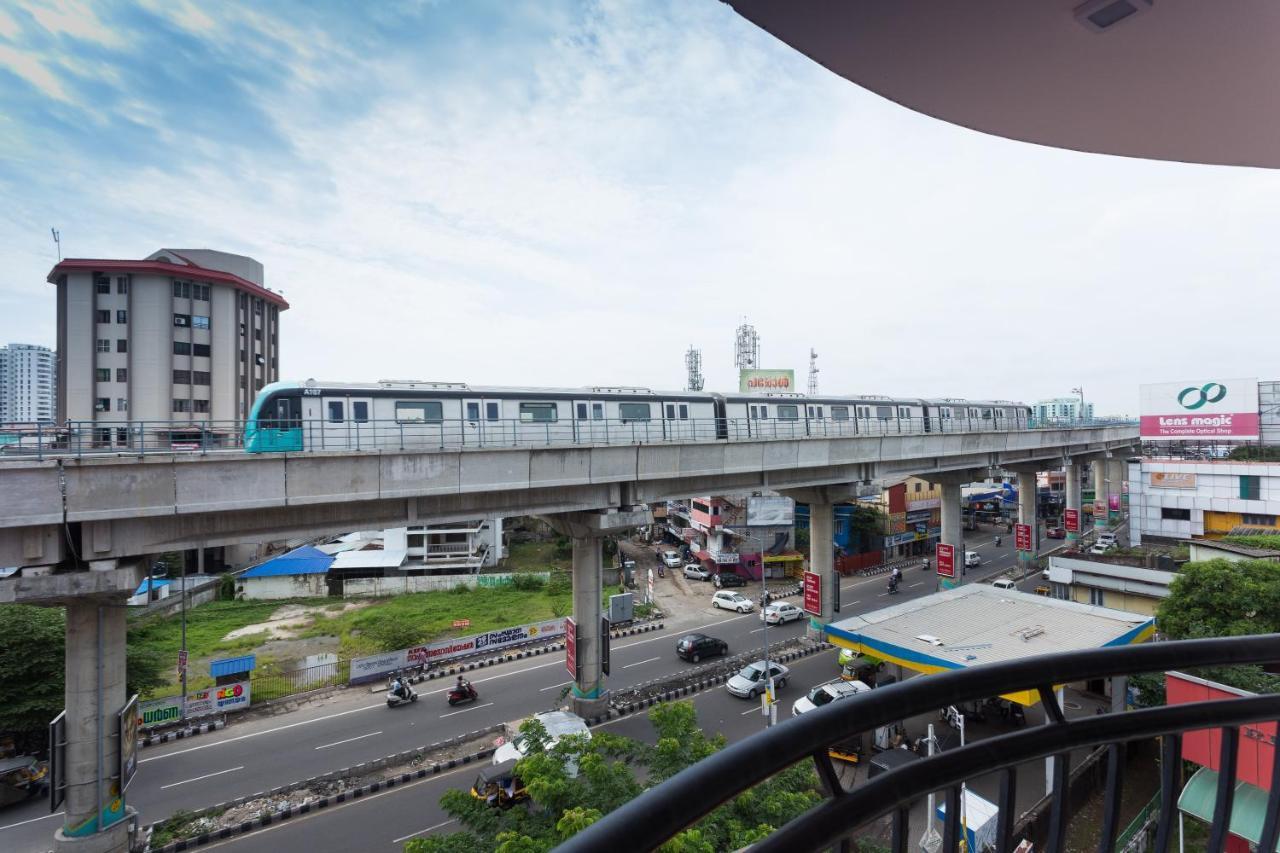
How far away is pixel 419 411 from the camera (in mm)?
15789

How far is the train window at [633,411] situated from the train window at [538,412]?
2.21m

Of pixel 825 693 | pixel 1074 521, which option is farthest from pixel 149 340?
pixel 1074 521

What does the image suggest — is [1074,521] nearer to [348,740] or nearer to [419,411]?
[419,411]

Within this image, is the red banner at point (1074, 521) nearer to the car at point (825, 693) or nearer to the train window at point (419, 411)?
the car at point (825, 693)

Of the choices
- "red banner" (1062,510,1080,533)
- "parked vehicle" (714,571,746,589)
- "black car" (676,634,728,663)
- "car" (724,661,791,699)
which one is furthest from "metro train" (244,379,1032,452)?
A: "red banner" (1062,510,1080,533)

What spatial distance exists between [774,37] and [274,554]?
4482 centimetres

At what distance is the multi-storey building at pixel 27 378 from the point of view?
106262mm

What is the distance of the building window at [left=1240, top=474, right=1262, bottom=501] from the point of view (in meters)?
26.8

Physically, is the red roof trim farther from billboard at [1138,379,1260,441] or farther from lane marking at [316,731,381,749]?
billboard at [1138,379,1260,441]

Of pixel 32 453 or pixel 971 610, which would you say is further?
pixel 971 610

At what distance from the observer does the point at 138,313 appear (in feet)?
109

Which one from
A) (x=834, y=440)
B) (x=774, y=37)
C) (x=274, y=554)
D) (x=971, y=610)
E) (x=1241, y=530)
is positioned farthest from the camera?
(x=274, y=554)

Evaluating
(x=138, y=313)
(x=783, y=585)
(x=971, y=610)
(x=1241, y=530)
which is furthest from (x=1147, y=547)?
(x=138, y=313)

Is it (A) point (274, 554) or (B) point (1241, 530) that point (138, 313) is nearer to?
(A) point (274, 554)
